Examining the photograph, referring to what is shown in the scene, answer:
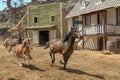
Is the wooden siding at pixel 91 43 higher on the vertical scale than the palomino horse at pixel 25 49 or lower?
lower

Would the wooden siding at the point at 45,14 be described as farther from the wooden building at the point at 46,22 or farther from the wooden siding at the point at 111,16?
the wooden siding at the point at 111,16

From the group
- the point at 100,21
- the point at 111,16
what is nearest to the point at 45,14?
the point at 100,21

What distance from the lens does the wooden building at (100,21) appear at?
26.3 meters

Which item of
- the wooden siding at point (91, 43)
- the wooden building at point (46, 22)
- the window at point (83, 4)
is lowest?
the wooden siding at point (91, 43)

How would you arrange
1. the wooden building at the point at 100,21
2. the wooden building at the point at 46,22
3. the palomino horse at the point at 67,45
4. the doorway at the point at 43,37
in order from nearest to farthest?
the palomino horse at the point at 67,45 → the wooden building at the point at 100,21 → the wooden building at the point at 46,22 → the doorway at the point at 43,37

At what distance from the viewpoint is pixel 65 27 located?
1631 inches

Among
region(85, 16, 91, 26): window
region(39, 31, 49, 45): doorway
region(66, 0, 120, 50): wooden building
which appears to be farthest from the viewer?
region(39, 31, 49, 45): doorway

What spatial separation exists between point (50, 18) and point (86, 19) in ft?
33.9

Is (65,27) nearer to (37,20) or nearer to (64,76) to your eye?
(37,20)

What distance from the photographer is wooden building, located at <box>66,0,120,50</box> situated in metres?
26.3

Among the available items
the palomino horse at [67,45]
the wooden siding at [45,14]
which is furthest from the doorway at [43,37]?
the palomino horse at [67,45]

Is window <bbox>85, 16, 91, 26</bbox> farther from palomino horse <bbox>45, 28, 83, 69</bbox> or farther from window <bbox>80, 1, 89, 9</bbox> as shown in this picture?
palomino horse <bbox>45, 28, 83, 69</bbox>

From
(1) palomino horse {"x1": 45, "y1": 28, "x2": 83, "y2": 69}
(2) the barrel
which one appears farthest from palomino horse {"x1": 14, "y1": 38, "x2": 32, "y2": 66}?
(2) the barrel

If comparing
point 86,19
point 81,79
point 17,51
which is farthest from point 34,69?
point 86,19
